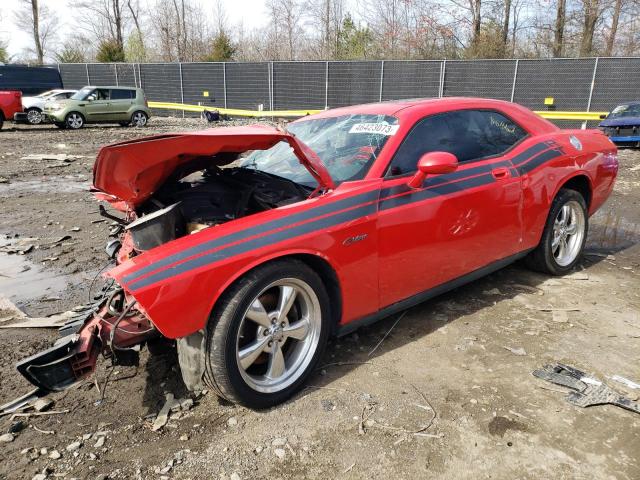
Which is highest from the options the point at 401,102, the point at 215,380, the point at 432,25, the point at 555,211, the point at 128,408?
the point at 432,25

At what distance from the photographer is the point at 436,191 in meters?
3.33

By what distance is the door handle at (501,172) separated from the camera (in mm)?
3756

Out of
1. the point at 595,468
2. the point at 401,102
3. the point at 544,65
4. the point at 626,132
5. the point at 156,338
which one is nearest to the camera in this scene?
the point at 595,468

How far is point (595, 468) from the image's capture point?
7.59ft

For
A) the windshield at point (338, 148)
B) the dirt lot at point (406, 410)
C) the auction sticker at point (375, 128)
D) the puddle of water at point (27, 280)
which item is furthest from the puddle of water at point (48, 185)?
the auction sticker at point (375, 128)

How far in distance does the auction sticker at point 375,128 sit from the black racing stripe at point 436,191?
0.46 meters

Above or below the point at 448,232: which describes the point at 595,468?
below

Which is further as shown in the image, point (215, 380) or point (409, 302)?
point (409, 302)

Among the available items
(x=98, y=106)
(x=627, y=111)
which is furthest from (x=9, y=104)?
(x=627, y=111)

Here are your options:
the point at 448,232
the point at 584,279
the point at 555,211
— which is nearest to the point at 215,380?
the point at 448,232

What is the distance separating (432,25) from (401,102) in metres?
25.9

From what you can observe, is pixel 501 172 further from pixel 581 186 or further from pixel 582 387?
pixel 582 387

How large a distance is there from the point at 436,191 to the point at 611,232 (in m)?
4.20

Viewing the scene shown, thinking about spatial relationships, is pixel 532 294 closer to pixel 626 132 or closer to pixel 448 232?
pixel 448 232
